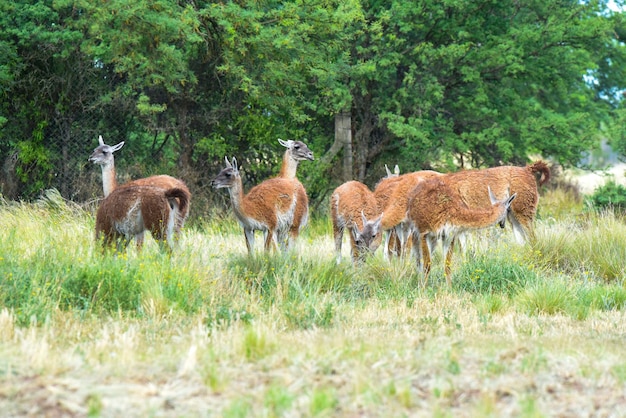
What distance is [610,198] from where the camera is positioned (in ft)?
58.9

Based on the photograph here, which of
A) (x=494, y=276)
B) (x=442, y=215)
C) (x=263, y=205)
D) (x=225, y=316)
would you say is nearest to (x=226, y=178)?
(x=263, y=205)

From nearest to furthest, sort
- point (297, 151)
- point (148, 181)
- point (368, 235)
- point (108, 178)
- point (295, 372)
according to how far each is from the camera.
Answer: point (295, 372) → point (368, 235) → point (148, 181) → point (108, 178) → point (297, 151)

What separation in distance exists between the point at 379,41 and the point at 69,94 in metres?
6.65

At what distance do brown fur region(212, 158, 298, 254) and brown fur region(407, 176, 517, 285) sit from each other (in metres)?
2.65

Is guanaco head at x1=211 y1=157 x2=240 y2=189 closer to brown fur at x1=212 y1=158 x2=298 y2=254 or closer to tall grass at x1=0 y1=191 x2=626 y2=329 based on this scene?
brown fur at x1=212 y1=158 x2=298 y2=254

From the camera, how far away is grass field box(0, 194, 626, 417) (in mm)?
6043

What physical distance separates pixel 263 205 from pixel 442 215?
3.20 m

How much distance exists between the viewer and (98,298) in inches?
363

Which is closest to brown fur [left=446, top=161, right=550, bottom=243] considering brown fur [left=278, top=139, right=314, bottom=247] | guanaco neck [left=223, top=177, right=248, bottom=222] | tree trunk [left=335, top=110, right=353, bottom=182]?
brown fur [left=278, top=139, right=314, bottom=247]

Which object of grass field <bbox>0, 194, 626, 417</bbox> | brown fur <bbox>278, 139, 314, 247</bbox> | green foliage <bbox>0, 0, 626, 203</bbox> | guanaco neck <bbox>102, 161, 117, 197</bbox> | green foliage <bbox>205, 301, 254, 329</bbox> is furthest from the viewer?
green foliage <bbox>0, 0, 626, 203</bbox>

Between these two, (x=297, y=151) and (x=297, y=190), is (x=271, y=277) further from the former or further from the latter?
(x=297, y=151)

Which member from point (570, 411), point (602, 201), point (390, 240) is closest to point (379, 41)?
point (602, 201)

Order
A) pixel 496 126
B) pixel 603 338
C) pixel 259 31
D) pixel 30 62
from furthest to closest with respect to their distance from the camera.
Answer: pixel 496 126
pixel 30 62
pixel 259 31
pixel 603 338

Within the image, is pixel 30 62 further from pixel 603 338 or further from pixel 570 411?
pixel 570 411
